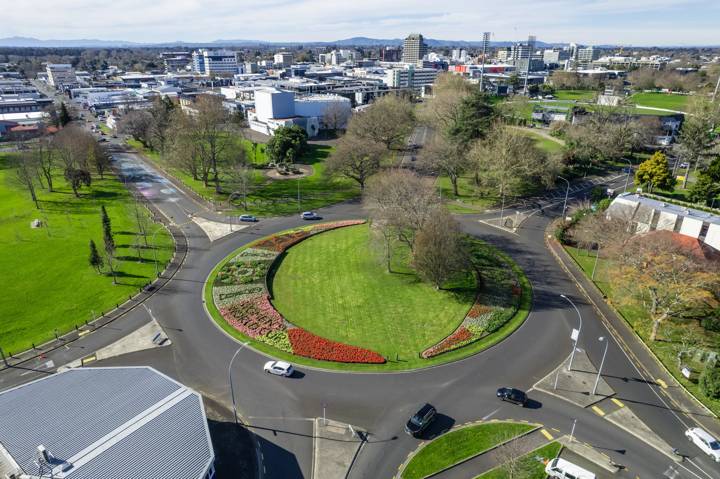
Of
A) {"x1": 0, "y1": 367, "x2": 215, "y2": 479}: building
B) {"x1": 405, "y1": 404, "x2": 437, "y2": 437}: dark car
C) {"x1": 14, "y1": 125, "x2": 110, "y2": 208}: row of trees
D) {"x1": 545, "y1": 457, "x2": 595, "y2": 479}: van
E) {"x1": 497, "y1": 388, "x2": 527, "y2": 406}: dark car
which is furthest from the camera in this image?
{"x1": 14, "y1": 125, "x2": 110, "y2": 208}: row of trees

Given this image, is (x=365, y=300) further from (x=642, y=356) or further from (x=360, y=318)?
(x=642, y=356)

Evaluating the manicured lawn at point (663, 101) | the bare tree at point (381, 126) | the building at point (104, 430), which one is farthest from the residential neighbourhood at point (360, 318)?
the manicured lawn at point (663, 101)

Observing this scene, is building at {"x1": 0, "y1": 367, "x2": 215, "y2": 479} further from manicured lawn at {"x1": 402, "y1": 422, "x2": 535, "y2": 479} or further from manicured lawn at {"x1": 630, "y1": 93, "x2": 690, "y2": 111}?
manicured lawn at {"x1": 630, "y1": 93, "x2": 690, "y2": 111}

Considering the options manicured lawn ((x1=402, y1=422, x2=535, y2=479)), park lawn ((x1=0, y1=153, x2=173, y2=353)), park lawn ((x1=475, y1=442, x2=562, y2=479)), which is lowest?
park lawn ((x1=475, y1=442, x2=562, y2=479))

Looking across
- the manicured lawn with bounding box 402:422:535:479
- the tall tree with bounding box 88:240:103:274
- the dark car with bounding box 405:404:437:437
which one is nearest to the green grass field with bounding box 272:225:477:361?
the dark car with bounding box 405:404:437:437

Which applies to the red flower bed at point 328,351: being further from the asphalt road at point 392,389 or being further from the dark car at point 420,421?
the dark car at point 420,421

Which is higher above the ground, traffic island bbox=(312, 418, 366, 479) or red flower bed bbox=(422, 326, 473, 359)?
red flower bed bbox=(422, 326, 473, 359)

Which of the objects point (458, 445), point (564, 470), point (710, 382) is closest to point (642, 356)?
point (710, 382)

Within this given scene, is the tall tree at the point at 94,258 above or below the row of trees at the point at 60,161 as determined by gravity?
below

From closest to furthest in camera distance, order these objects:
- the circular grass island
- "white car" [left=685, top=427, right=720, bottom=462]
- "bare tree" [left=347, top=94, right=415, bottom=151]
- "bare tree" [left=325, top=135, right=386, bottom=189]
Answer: "white car" [left=685, top=427, right=720, bottom=462] → the circular grass island → "bare tree" [left=325, top=135, right=386, bottom=189] → "bare tree" [left=347, top=94, right=415, bottom=151]
